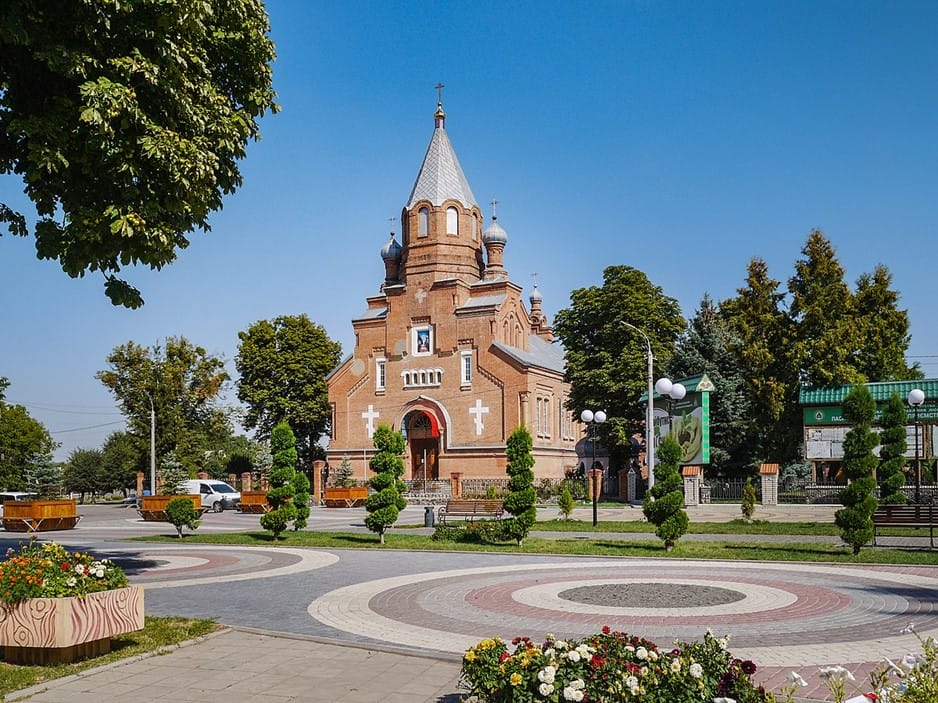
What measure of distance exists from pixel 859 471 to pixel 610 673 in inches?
544

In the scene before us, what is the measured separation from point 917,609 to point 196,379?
56.3m

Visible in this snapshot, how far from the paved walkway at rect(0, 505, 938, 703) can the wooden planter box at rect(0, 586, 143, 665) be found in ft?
1.59

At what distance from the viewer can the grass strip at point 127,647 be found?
24.7 ft

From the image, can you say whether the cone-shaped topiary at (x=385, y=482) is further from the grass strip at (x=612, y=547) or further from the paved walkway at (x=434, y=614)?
the paved walkway at (x=434, y=614)

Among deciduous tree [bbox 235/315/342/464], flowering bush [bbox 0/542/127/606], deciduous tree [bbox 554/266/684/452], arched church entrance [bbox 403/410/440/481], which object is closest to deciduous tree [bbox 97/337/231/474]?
deciduous tree [bbox 235/315/342/464]

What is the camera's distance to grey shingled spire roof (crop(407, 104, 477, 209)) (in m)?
57.6

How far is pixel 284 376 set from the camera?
63.2 m

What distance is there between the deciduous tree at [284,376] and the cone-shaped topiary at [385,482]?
41.3 metres

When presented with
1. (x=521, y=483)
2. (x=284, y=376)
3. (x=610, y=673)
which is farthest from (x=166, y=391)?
(x=610, y=673)

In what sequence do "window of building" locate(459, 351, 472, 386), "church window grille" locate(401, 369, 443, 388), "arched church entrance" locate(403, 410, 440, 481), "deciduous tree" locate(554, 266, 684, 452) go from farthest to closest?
"church window grille" locate(401, 369, 443, 388)
"arched church entrance" locate(403, 410, 440, 481)
"window of building" locate(459, 351, 472, 386)
"deciduous tree" locate(554, 266, 684, 452)

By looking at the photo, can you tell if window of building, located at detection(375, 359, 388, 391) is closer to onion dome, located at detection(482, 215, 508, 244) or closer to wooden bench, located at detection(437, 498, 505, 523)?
onion dome, located at detection(482, 215, 508, 244)

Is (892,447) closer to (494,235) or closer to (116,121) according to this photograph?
(116,121)

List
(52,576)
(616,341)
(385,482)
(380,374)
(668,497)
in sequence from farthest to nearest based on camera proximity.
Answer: (380,374)
(616,341)
(385,482)
(668,497)
(52,576)

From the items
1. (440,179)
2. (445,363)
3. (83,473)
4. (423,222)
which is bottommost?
(83,473)
